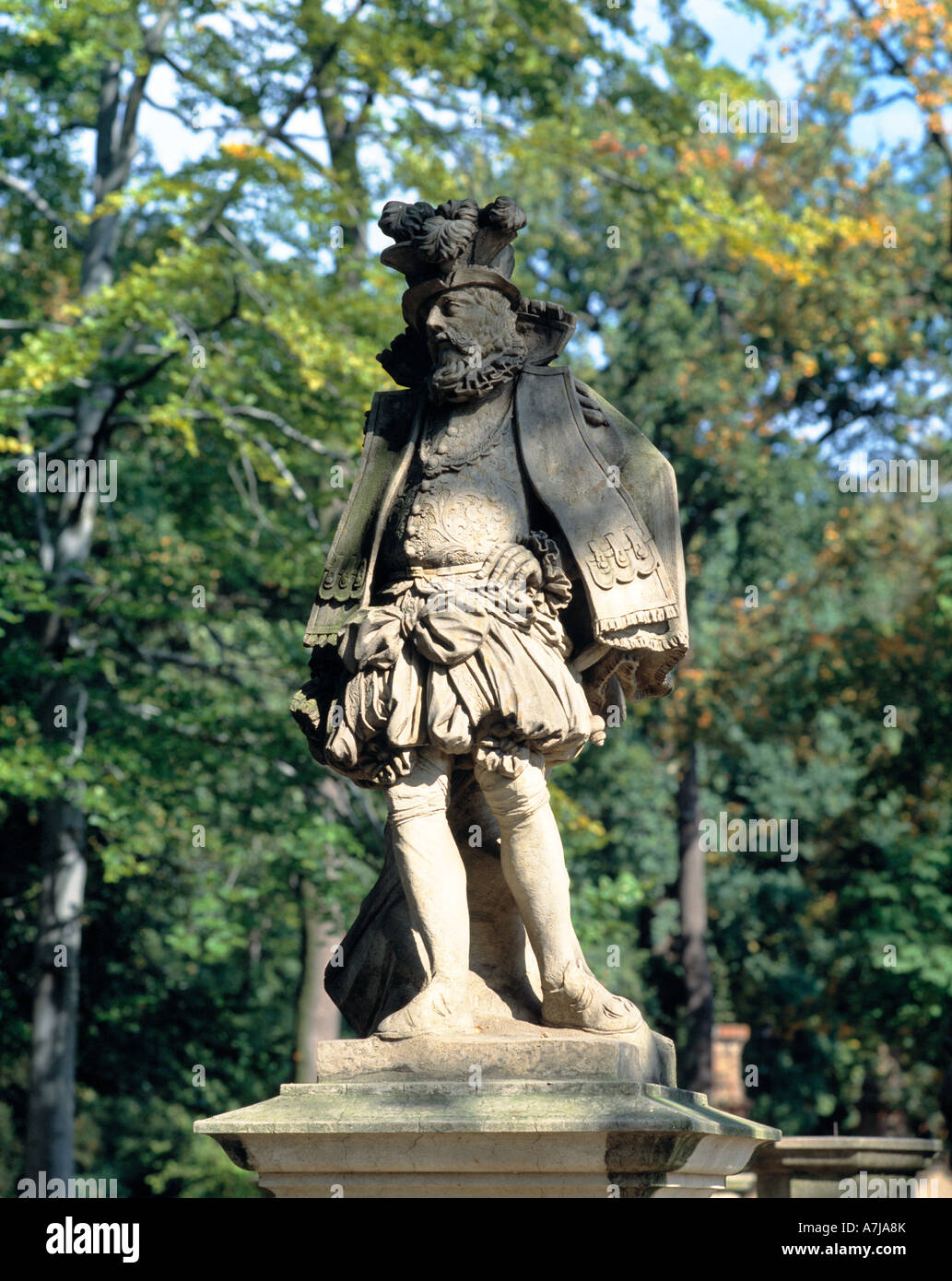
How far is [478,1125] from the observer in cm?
441

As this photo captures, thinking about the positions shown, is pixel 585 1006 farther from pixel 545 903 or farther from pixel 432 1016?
Result: pixel 432 1016

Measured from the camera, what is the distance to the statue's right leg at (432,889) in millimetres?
4848

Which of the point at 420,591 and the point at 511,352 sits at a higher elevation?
the point at 511,352

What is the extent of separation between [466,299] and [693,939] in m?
17.9

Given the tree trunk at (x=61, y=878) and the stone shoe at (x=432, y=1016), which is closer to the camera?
the stone shoe at (x=432, y=1016)

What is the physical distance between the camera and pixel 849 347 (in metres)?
22.2

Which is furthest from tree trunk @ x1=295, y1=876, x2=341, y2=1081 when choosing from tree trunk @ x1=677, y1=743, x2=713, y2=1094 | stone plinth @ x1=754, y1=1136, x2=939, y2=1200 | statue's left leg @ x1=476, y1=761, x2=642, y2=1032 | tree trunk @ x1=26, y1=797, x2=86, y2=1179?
statue's left leg @ x1=476, y1=761, x2=642, y2=1032

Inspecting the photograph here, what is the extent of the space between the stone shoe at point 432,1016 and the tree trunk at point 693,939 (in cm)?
1693

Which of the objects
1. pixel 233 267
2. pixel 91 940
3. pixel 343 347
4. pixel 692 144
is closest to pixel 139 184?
pixel 233 267

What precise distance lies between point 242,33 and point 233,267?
9.35 ft

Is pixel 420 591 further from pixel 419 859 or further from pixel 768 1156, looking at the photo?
pixel 768 1156

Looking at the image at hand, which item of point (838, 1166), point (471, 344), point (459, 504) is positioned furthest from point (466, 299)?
point (838, 1166)

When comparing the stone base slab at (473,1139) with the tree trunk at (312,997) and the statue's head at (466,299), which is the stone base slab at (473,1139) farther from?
the tree trunk at (312,997)

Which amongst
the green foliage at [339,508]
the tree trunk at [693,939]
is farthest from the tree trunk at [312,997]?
the tree trunk at [693,939]
